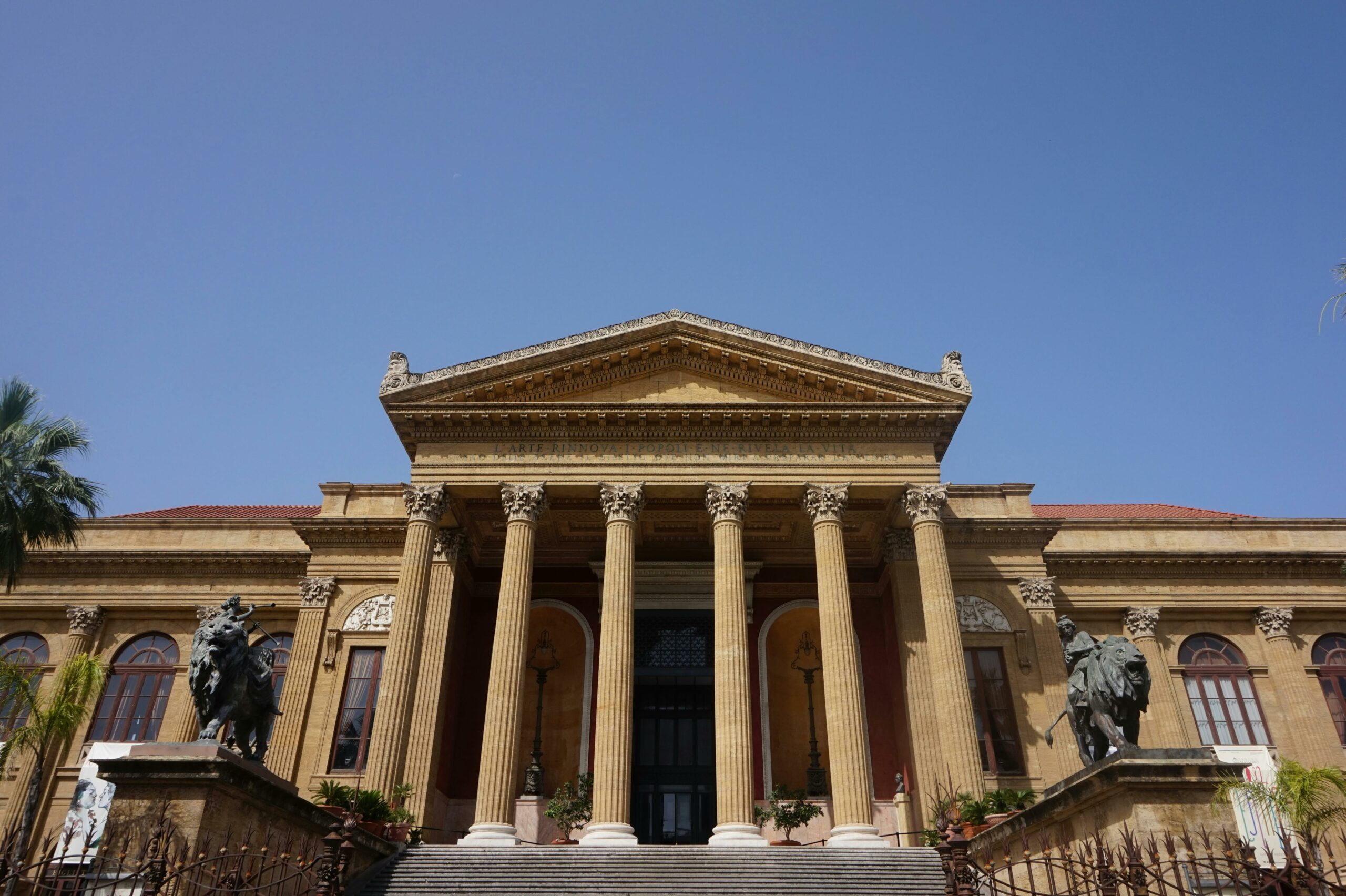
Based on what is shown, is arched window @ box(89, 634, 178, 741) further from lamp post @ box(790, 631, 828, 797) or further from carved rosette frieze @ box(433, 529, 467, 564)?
lamp post @ box(790, 631, 828, 797)

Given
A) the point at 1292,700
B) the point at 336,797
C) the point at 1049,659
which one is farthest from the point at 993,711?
the point at 336,797

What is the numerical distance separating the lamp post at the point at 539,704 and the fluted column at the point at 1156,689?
14995mm

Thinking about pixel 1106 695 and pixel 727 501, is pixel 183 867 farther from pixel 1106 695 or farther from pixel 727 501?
pixel 727 501

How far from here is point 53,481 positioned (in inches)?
744

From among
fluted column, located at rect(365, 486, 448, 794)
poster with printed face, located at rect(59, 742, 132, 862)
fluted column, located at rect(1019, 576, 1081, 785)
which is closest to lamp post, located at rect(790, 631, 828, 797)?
fluted column, located at rect(1019, 576, 1081, 785)

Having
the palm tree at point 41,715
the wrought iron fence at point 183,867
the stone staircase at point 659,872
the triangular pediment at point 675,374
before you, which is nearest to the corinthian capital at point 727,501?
the triangular pediment at point 675,374

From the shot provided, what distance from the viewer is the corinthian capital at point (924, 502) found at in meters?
21.4

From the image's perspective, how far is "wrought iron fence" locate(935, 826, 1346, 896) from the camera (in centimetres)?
689

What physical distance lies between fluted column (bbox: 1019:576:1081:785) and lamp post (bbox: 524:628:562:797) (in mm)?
12025

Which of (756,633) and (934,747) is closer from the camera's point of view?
(934,747)

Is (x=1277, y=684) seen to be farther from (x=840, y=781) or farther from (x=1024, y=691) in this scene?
(x=840, y=781)

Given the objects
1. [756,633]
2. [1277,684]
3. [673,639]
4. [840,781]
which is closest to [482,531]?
[673,639]

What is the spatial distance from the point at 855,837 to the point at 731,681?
3730mm

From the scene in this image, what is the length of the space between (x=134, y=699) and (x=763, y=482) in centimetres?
1809
